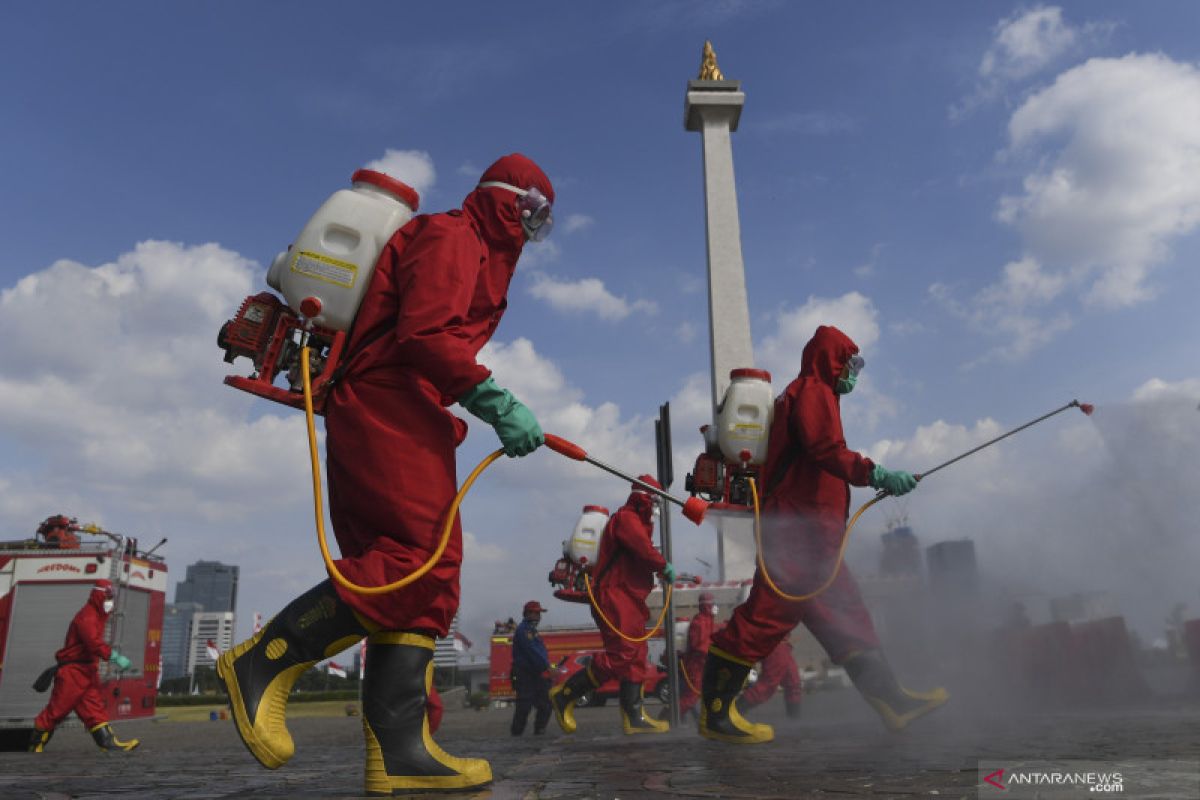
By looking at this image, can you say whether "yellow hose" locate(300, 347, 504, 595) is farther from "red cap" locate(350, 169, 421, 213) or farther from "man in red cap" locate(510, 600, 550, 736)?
"man in red cap" locate(510, 600, 550, 736)

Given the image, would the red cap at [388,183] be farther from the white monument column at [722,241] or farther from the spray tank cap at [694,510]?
the white monument column at [722,241]

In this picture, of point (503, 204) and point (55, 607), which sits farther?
point (55, 607)

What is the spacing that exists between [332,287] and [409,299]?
0.31 metres

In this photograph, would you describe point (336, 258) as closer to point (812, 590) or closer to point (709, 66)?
point (812, 590)

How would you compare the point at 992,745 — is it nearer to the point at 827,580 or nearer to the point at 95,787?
the point at 827,580

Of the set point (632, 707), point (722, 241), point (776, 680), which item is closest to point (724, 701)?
point (632, 707)

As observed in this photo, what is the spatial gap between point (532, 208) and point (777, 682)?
795 cm

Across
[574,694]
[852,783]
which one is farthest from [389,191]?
[574,694]

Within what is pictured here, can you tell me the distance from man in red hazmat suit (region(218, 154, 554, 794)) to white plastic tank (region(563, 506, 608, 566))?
747 centimetres

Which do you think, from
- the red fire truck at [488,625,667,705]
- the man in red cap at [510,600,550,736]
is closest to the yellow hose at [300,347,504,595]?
the man in red cap at [510,600,550,736]

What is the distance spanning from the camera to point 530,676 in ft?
31.4

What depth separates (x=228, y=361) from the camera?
3172mm

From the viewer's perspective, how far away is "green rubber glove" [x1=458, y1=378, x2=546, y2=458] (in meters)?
2.86

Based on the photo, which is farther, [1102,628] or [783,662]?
[783,662]
